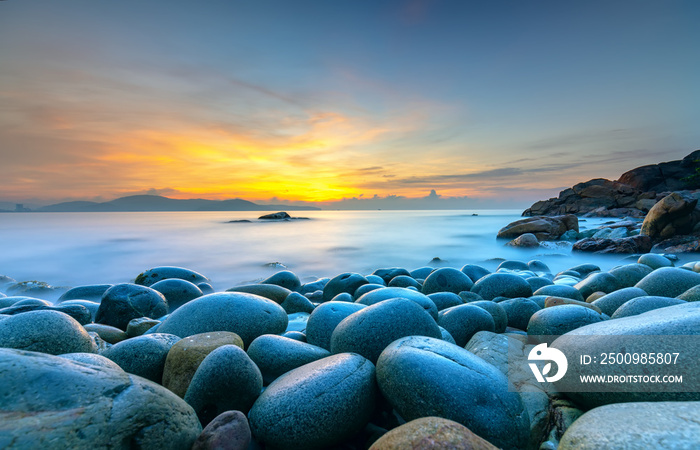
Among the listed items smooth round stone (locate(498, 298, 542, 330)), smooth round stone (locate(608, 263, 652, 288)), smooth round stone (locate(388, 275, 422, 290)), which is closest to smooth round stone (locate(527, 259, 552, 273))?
smooth round stone (locate(608, 263, 652, 288))

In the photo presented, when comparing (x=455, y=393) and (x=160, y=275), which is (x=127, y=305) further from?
(x=455, y=393)

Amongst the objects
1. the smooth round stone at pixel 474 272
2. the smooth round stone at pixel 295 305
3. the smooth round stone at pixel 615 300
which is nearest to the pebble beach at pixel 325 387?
the smooth round stone at pixel 615 300

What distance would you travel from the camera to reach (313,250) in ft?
56.2

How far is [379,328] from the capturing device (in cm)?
258

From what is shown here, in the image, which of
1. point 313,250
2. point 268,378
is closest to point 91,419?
point 268,378

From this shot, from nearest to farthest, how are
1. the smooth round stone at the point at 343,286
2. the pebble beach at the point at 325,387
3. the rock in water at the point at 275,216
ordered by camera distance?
the pebble beach at the point at 325,387
the smooth round stone at the point at 343,286
the rock in water at the point at 275,216

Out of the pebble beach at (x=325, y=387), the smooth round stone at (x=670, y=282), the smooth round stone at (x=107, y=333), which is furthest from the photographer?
the smooth round stone at (x=670, y=282)

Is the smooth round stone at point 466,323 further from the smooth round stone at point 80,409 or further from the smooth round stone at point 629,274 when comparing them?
the smooth round stone at point 629,274

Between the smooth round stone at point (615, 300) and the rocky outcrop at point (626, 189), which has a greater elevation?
the rocky outcrop at point (626, 189)

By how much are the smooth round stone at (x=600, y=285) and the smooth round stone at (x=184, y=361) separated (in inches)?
215

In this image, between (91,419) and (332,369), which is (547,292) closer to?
(332,369)

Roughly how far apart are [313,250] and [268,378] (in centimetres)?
1454

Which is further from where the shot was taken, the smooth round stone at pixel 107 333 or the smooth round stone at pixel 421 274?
the smooth round stone at pixel 421 274

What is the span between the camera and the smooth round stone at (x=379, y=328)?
2.54 m
